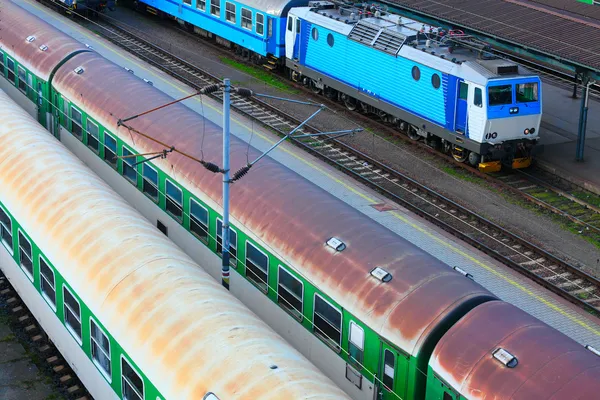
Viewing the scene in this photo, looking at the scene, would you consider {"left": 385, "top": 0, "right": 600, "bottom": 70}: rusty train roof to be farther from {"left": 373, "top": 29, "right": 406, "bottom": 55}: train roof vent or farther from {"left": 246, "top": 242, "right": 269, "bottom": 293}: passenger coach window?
{"left": 246, "top": 242, "right": 269, "bottom": 293}: passenger coach window

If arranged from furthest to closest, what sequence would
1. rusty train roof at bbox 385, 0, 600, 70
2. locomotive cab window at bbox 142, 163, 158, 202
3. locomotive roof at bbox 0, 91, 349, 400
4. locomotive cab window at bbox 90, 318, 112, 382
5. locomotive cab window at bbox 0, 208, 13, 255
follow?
rusty train roof at bbox 385, 0, 600, 70 → locomotive cab window at bbox 142, 163, 158, 202 → locomotive cab window at bbox 0, 208, 13, 255 → locomotive cab window at bbox 90, 318, 112, 382 → locomotive roof at bbox 0, 91, 349, 400

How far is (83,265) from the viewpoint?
13727 mm

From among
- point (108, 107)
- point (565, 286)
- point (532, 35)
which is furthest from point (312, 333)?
point (532, 35)

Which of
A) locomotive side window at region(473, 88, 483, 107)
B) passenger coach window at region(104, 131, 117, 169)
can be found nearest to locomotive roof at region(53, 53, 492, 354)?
passenger coach window at region(104, 131, 117, 169)

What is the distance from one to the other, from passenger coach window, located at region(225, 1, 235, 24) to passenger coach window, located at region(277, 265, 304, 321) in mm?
24033

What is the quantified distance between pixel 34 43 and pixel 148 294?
51.7ft

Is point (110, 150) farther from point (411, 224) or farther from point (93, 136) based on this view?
point (411, 224)

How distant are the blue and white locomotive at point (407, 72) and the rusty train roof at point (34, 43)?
9696 mm

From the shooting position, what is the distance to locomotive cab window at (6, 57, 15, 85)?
2723cm

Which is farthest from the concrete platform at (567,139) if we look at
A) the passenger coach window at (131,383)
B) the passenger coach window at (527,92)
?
the passenger coach window at (131,383)

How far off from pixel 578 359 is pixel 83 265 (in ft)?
24.7

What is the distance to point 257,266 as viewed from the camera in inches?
625

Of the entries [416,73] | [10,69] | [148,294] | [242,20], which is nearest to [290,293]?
[148,294]

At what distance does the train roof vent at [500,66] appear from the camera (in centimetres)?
2553
